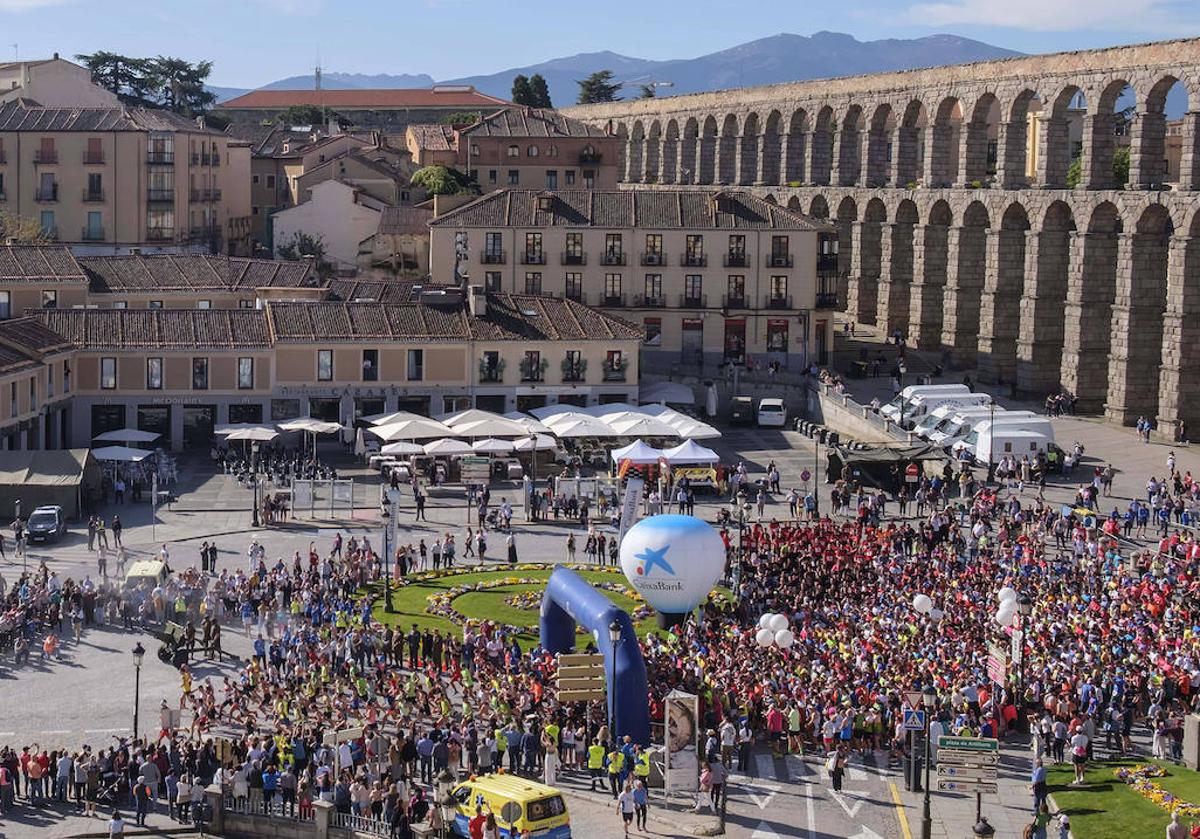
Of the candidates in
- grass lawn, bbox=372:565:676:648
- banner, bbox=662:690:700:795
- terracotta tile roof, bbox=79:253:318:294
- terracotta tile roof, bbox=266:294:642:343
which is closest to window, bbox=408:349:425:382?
terracotta tile roof, bbox=266:294:642:343

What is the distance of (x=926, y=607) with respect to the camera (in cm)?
4772

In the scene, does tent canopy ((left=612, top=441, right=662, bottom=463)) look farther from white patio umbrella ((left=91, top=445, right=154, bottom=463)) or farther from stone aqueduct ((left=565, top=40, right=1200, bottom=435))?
stone aqueduct ((left=565, top=40, right=1200, bottom=435))

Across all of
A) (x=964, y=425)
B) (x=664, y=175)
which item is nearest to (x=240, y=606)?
(x=964, y=425)

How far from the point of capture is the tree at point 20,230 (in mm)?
104213

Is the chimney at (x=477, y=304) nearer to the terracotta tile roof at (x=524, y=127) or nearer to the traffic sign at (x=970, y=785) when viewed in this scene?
the terracotta tile roof at (x=524, y=127)

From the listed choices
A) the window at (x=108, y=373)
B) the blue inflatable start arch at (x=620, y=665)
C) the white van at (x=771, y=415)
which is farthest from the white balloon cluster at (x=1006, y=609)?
the window at (x=108, y=373)

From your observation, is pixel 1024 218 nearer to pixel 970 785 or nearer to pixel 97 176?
pixel 97 176

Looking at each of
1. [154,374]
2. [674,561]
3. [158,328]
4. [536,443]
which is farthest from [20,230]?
[674,561]

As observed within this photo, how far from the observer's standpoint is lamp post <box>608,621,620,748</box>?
40.6m

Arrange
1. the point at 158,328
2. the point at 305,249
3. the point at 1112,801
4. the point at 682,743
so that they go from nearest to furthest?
the point at 682,743
the point at 1112,801
the point at 158,328
the point at 305,249

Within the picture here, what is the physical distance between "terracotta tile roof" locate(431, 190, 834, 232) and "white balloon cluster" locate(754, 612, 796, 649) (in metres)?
49.7

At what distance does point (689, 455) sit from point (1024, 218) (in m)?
33.2

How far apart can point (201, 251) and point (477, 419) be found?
46.7 m

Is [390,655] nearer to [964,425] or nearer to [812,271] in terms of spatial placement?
[964,425]
